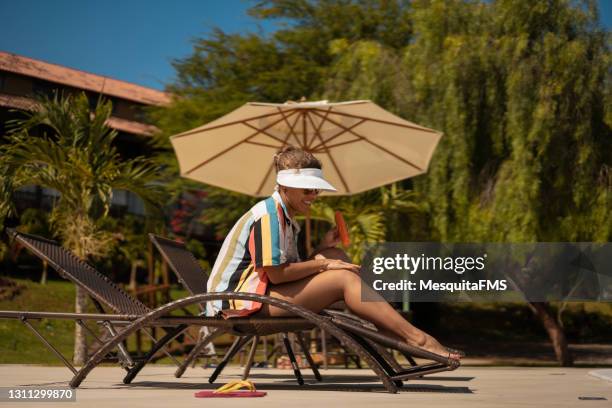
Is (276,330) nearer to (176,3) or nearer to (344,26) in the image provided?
(344,26)

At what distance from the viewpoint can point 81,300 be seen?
392 inches

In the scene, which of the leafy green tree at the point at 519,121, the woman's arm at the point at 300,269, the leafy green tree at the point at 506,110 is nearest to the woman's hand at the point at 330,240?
the woman's arm at the point at 300,269

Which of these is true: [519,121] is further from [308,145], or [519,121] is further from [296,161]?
[296,161]

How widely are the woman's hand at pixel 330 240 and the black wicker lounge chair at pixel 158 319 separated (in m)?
0.44

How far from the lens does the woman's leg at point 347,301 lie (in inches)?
167

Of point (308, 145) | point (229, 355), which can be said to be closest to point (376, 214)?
point (308, 145)

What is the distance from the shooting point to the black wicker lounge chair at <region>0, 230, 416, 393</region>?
14.0 ft

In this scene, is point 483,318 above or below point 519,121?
below

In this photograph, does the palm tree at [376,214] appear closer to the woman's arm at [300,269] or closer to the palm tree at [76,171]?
the palm tree at [76,171]

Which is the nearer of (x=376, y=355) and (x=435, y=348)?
(x=435, y=348)

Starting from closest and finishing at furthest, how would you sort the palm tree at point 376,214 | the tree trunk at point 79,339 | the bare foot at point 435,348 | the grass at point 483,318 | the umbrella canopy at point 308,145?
the bare foot at point 435,348 < the umbrella canopy at point 308,145 < the tree trunk at point 79,339 < the palm tree at point 376,214 < the grass at point 483,318

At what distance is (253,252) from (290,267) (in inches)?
7.9

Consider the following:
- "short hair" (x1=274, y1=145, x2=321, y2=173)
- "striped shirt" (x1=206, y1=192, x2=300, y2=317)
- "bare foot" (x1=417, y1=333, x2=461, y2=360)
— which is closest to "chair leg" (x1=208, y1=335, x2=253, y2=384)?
"striped shirt" (x1=206, y1=192, x2=300, y2=317)

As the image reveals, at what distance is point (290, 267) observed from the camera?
14.4 ft
